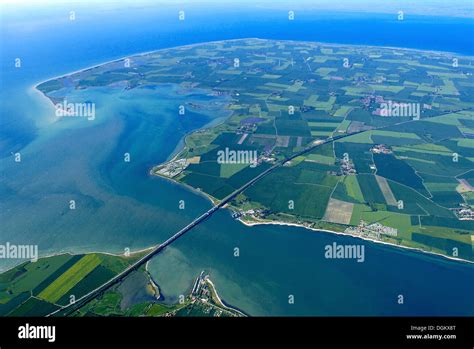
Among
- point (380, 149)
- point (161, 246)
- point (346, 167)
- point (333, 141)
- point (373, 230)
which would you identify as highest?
point (333, 141)

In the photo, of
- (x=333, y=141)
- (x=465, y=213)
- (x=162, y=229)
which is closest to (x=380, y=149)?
(x=333, y=141)

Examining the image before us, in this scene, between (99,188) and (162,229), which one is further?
(99,188)

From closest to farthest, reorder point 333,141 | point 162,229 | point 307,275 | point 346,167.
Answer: point 307,275
point 162,229
point 346,167
point 333,141

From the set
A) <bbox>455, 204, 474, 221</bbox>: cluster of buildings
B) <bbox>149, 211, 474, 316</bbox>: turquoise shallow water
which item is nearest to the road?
<bbox>149, 211, 474, 316</bbox>: turquoise shallow water

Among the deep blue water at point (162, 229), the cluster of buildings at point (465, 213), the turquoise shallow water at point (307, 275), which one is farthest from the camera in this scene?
the cluster of buildings at point (465, 213)

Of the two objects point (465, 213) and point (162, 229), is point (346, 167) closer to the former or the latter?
point (465, 213)

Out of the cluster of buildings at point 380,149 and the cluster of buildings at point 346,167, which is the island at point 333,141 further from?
the cluster of buildings at point 380,149

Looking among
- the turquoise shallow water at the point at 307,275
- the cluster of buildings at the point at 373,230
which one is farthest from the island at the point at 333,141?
the turquoise shallow water at the point at 307,275

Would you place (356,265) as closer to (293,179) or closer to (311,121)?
(293,179)

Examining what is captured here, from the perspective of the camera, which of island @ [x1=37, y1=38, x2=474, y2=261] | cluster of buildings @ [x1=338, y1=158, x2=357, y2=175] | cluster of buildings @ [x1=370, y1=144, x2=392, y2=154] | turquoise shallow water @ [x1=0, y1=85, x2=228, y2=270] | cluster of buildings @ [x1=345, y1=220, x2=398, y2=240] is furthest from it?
cluster of buildings @ [x1=370, y1=144, x2=392, y2=154]

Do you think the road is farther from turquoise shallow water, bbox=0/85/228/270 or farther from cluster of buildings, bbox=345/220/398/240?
cluster of buildings, bbox=345/220/398/240

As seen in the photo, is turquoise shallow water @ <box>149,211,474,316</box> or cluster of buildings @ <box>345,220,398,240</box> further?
cluster of buildings @ <box>345,220,398,240</box>
